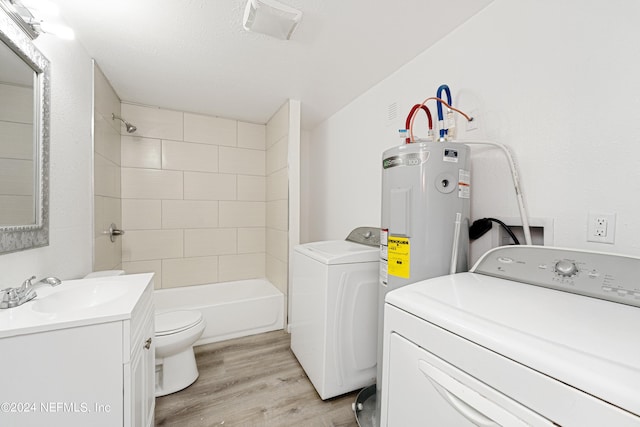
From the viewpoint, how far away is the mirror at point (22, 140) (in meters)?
0.99

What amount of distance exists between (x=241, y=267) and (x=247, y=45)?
2.23m

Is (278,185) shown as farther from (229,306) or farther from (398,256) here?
(398,256)

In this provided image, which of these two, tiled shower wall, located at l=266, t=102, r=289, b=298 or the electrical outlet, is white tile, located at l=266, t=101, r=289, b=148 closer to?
tiled shower wall, located at l=266, t=102, r=289, b=298

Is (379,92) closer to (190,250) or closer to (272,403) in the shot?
(272,403)

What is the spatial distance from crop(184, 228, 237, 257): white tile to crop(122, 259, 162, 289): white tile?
0.90 ft

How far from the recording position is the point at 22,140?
1.08 metres

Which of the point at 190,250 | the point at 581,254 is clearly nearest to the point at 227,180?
the point at 190,250

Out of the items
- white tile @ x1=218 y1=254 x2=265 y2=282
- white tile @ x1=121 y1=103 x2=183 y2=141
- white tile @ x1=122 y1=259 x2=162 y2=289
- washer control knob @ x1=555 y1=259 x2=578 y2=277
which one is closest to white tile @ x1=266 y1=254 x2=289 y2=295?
white tile @ x1=218 y1=254 x2=265 y2=282

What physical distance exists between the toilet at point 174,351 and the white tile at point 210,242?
3.50 feet

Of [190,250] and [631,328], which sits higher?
[631,328]

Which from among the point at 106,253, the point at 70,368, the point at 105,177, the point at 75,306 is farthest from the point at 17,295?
the point at 105,177

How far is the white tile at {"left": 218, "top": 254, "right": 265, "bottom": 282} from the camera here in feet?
9.43

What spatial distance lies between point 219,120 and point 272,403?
2.67 metres

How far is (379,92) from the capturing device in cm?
195
